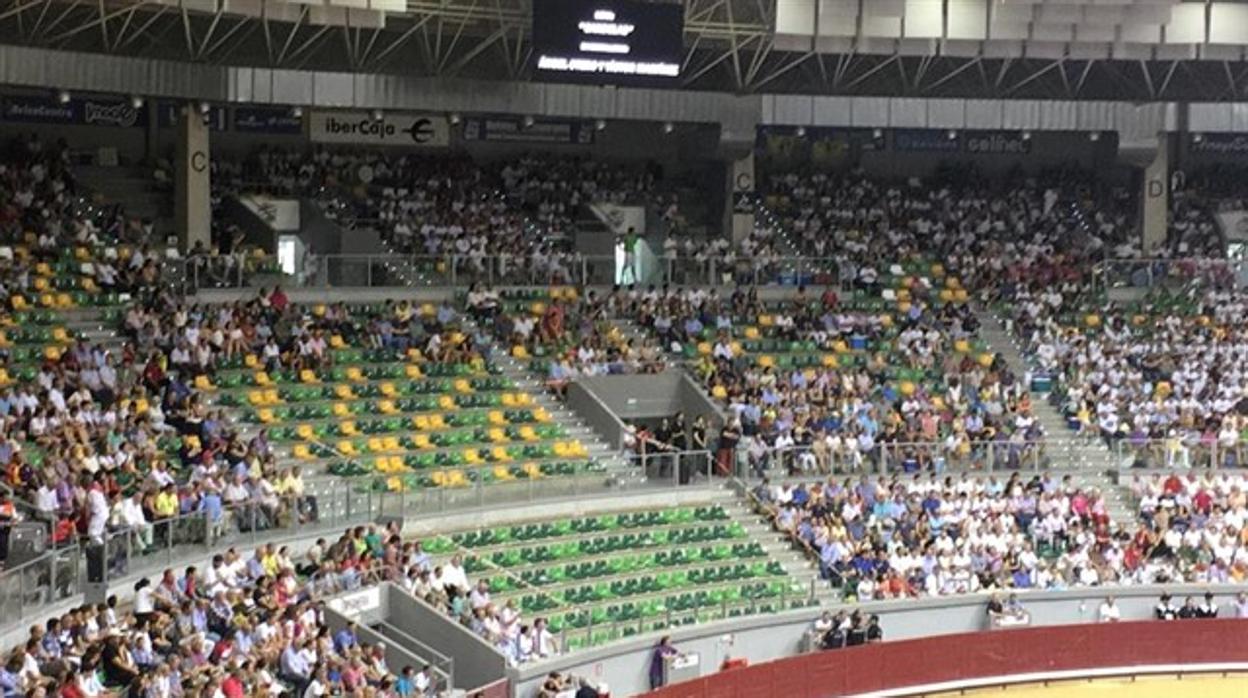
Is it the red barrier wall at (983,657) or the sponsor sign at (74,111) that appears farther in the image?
the sponsor sign at (74,111)

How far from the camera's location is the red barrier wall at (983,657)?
36812 mm

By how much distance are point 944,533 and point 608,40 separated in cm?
1192

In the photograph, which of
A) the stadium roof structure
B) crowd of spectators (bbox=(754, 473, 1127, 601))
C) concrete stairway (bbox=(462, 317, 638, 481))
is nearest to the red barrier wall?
crowd of spectators (bbox=(754, 473, 1127, 601))

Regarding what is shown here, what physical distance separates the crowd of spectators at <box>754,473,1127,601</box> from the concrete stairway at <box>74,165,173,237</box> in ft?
47.9

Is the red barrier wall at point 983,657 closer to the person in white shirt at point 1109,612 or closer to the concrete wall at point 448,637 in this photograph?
the person in white shirt at point 1109,612

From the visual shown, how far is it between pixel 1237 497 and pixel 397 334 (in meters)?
17.3

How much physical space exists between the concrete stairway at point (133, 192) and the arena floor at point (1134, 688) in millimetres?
19786

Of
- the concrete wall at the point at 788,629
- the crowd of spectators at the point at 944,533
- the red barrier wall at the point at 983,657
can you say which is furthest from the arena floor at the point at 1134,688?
the crowd of spectators at the point at 944,533

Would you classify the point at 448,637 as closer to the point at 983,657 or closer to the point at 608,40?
the point at 983,657

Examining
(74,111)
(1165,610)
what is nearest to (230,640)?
(1165,610)

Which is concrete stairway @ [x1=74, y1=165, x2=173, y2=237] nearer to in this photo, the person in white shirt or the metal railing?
the metal railing

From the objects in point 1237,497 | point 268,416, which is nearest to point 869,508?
point 1237,497

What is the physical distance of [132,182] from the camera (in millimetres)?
48656

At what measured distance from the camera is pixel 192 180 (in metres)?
46.9
